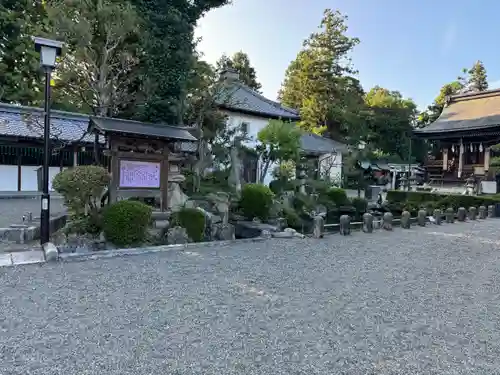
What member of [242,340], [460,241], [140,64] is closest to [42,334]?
[242,340]

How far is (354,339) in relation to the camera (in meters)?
3.38

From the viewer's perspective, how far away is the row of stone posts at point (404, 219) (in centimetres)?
931

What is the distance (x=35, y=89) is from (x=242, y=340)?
20.1 meters

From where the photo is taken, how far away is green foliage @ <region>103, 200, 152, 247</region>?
692cm

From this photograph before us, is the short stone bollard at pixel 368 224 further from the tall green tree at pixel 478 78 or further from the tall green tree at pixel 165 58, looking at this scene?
the tall green tree at pixel 478 78

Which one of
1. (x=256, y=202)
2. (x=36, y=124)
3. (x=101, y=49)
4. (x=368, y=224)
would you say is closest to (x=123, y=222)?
(x=256, y=202)

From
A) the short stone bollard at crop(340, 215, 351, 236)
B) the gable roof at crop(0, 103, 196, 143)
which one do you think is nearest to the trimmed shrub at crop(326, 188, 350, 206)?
the short stone bollard at crop(340, 215, 351, 236)

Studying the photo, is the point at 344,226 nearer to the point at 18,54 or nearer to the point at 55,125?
the point at 55,125

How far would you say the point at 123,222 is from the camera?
695 cm

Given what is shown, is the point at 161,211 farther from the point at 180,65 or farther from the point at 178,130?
the point at 180,65

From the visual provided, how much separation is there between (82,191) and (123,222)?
105cm

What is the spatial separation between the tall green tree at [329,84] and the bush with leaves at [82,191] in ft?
92.6

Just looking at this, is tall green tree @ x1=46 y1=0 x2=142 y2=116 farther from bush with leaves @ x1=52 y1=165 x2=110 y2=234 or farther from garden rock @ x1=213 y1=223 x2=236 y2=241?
garden rock @ x1=213 y1=223 x2=236 y2=241

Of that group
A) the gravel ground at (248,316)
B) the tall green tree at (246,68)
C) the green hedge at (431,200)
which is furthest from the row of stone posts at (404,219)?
the tall green tree at (246,68)
